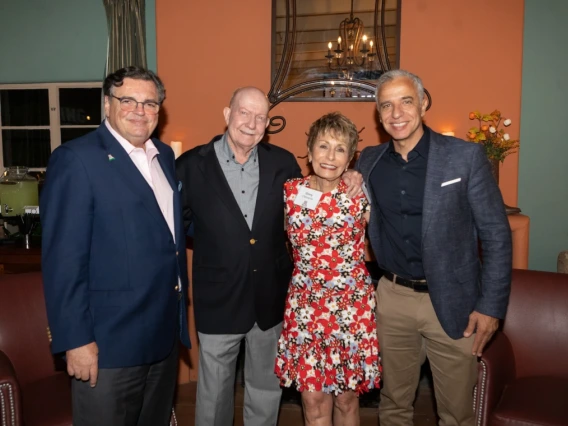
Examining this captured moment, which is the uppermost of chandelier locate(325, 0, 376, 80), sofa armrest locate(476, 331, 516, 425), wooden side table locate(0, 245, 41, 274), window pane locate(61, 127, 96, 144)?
chandelier locate(325, 0, 376, 80)

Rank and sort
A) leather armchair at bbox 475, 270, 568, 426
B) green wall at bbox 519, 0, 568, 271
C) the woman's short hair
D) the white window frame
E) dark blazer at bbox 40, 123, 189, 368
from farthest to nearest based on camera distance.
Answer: the white window frame → green wall at bbox 519, 0, 568, 271 → leather armchair at bbox 475, 270, 568, 426 → the woman's short hair → dark blazer at bbox 40, 123, 189, 368

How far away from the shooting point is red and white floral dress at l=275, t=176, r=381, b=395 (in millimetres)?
2152

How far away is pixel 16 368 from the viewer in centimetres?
257

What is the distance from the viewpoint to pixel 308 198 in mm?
2193

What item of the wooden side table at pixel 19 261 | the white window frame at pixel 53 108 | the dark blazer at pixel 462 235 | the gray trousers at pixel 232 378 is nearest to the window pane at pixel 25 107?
the white window frame at pixel 53 108

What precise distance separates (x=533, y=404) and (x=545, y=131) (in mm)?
2488

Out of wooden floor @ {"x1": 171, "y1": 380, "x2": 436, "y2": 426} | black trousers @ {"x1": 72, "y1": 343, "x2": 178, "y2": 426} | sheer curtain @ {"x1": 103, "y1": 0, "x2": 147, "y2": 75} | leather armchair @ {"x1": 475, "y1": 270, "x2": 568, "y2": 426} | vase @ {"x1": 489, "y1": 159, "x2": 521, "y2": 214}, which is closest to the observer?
black trousers @ {"x1": 72, "y1": 343, "x2": 178, "y2": 426}

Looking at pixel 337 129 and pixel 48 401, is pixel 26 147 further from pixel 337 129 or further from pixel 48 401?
pixel 337 129

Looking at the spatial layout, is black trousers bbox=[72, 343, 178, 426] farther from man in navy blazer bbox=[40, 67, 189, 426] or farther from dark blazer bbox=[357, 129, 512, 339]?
dark blazer bbox=[357, 129, 512, 339]

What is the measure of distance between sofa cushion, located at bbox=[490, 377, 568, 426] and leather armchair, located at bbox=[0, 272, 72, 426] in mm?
2026

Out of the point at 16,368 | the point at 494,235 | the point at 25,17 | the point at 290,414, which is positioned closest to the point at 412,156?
the point at 494,235

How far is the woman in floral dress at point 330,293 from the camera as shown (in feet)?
7.06

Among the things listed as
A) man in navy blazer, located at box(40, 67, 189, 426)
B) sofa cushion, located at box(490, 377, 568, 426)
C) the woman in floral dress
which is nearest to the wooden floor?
sofa cushion, located at box(490, 377, 568, 426)

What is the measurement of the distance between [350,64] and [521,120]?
1.48m
